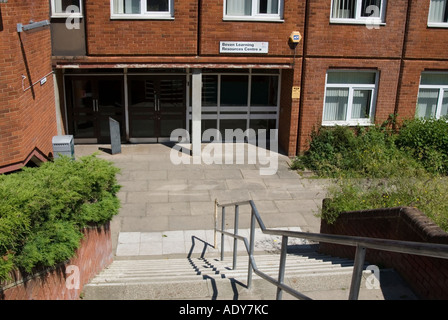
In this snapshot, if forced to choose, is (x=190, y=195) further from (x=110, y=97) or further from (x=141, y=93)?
(x=110, y=97)

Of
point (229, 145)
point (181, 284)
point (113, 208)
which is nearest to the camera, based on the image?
point (181, 284)

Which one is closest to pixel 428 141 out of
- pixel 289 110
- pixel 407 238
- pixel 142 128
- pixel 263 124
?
pixel 289 110

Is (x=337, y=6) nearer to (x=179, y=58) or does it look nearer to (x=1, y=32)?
(x=179, y=58)

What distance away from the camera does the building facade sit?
12055 millimetres

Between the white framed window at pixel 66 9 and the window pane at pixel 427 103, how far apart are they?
9605mm

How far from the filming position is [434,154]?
40.0ft

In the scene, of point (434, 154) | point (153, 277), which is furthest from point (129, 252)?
point (434, 154)

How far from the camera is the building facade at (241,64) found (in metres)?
12.1

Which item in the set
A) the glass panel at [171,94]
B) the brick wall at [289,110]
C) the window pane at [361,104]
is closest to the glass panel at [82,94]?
the glass panel at [171,94]

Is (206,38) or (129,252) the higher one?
(206,38)

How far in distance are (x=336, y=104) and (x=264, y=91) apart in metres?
2.33

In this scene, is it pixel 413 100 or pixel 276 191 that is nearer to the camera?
pixel 276 191

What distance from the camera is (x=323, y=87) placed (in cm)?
1307

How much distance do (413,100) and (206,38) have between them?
608 cm
